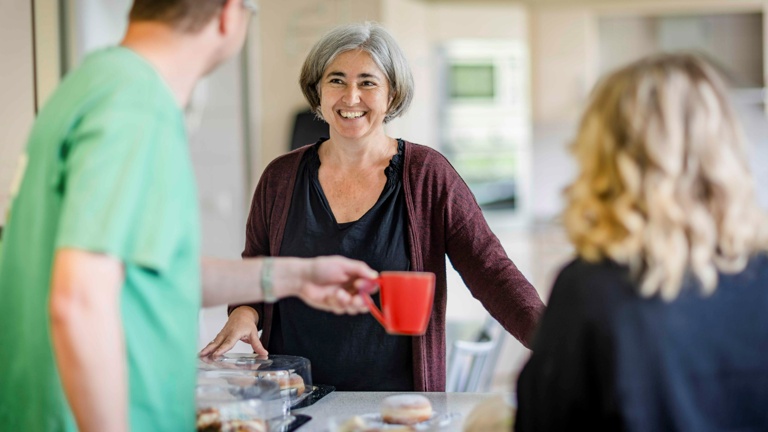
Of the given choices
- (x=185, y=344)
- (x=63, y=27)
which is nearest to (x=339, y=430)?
(x=185, y=344)

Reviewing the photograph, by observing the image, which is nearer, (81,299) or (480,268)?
(81,299)

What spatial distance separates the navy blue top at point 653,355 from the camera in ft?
3.26

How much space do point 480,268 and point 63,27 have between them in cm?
182

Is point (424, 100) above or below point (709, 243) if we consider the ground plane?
above

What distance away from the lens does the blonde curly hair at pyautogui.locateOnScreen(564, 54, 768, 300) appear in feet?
3.33

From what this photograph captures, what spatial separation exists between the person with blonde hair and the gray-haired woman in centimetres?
78

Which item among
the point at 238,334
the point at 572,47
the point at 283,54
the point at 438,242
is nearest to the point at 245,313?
the point at 238,334

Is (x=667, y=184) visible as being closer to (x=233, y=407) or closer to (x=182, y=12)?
(x=182, y=12)

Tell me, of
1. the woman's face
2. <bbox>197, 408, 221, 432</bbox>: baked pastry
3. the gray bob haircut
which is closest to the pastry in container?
<bbox>197, 408, 221, 432</bbox>: baked pastry

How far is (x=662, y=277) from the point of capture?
1000 millimetres

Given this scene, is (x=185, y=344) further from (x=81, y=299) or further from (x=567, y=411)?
(x=567, y=411)

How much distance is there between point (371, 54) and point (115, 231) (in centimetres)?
105

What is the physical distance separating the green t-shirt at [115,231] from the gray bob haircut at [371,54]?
2.87ft

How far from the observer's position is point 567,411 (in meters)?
1.04
